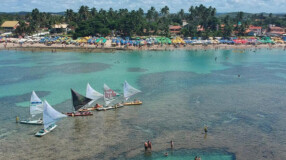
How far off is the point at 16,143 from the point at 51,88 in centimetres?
2593

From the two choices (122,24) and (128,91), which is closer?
(128,91)

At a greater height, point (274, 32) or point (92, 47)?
point (274, 32)

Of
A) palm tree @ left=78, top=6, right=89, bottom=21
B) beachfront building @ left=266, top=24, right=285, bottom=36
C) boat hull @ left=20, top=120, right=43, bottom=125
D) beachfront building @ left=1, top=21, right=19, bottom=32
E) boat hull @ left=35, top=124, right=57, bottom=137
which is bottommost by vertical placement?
boat hull @ left=35, top=124, right=57, bottom=137

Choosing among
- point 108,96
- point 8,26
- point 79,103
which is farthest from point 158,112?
point 8,26

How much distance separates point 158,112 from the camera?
4516 cm

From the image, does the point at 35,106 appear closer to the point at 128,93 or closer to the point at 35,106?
the point at 35,106

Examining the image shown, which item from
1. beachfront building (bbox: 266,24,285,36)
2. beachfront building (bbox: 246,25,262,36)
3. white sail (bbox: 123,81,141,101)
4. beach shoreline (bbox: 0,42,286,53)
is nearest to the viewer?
white sail (bbox: 123,81,141,101)

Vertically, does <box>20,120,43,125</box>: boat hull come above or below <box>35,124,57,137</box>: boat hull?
above

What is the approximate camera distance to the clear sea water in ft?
108

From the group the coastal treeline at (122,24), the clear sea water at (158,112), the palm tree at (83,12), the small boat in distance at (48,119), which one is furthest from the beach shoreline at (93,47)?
→ the small boat in distance at (48,119)

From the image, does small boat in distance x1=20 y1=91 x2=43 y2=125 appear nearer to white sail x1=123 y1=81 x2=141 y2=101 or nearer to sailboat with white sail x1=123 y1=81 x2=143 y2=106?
sailboat with white sail x1=123 y1=81 x2=143 y2=106

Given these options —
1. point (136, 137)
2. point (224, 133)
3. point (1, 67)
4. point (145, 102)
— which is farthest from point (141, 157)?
point (1, 67)

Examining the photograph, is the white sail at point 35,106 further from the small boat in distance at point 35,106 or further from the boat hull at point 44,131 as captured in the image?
the boat hull at point 44,131

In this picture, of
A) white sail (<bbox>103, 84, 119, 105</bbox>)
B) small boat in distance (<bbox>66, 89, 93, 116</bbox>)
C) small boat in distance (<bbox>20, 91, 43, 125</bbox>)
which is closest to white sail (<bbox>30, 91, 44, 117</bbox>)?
small boat in distance (<bbox>20, 91, 43, 125</bbox>)
